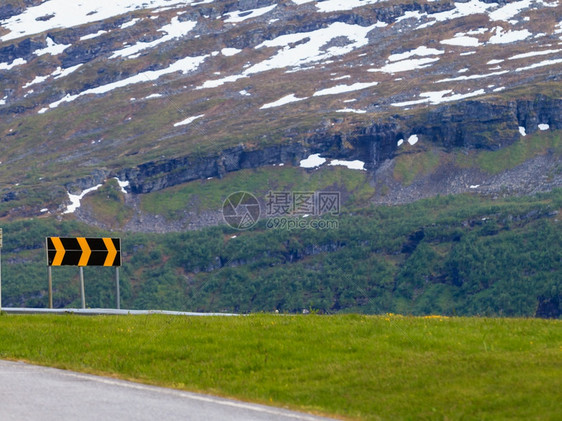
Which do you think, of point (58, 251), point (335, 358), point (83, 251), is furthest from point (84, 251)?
point (335, 358)

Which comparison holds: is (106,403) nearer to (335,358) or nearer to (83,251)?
(335,358)

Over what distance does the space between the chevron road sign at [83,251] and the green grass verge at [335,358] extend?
668cm

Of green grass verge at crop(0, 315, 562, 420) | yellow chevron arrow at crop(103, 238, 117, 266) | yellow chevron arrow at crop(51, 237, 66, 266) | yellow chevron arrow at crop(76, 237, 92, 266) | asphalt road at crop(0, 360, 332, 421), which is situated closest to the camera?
asphalt road at crop(0, 360, 332, 421)

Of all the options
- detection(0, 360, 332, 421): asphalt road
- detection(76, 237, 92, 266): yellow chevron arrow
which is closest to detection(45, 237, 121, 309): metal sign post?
detection(76, 237, 92, 266): yellow chevron arrow

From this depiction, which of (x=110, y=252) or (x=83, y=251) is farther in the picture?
(x=110, y=252)

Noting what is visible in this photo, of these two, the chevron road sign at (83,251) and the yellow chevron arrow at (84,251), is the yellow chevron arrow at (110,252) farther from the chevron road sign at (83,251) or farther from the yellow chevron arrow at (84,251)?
the yellow chevron arrow at (84,251)

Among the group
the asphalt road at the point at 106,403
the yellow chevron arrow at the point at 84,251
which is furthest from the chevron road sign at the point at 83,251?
the asphalt road at the point at 106,403

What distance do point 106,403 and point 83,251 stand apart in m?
16.8

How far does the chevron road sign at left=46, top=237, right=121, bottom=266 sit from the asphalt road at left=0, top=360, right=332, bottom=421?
1354 centimetres

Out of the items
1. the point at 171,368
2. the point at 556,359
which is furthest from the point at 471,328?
the point at 171,368

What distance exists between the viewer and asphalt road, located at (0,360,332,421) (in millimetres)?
16078

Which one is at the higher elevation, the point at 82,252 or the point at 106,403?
the point at 106,403

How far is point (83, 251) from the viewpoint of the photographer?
109ft

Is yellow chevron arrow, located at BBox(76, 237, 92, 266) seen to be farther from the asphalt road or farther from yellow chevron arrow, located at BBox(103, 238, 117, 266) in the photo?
the asphalt road
